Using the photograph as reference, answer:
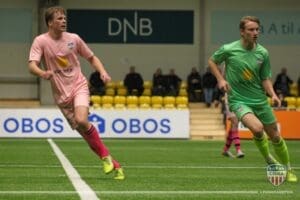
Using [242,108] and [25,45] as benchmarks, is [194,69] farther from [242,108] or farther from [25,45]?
[242,108]

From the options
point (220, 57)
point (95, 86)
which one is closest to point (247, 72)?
point (220, 57)

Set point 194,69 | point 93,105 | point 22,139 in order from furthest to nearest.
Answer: point 194,69 < point 93,105 < point 22,139

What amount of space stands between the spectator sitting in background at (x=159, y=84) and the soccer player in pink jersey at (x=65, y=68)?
21838 mm

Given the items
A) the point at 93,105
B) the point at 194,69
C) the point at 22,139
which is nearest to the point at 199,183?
the point at 22,139

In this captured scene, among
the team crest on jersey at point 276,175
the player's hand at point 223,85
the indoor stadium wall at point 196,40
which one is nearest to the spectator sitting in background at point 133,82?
the indoor stadium wall at point 196,40

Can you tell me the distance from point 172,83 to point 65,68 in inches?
888

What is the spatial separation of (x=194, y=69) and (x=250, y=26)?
74.1 feet

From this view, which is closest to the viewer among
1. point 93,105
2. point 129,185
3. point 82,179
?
point 129,185

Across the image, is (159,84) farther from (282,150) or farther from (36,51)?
(36,51)

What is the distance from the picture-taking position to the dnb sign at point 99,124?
26.6 metres

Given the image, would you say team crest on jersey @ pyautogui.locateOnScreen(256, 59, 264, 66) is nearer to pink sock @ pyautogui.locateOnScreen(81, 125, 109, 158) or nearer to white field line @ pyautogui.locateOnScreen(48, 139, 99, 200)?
pink sock @ pyautogui.locateOnScreen(81, 125, 109, 158)

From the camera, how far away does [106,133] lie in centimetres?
2691

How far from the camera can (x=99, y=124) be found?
88.5ft

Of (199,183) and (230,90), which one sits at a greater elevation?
(230,90)
